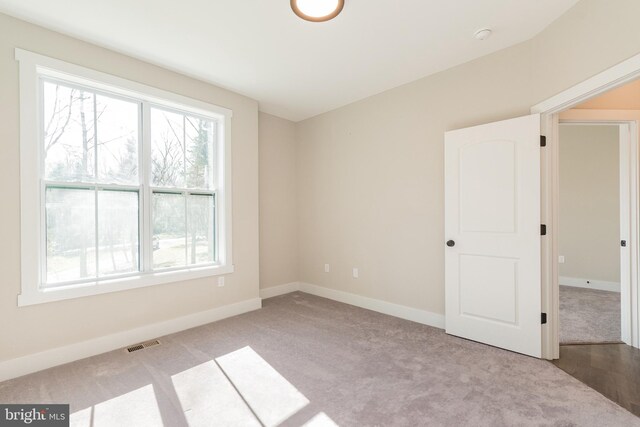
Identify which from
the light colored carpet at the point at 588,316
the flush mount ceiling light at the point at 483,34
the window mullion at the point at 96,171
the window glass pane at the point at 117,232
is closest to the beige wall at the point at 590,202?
the light colored carpet at the point at 588,316

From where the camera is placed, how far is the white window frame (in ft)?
7.52

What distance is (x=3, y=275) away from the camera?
2205 mm

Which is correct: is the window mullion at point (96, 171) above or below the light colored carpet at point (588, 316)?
above

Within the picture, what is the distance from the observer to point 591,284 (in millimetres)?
4707

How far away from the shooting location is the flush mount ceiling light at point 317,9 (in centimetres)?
206

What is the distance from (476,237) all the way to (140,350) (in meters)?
3.37

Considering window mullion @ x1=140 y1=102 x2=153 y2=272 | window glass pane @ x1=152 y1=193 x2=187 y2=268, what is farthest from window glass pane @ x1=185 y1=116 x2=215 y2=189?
window mullion @ x1=140 y1=102 x2=153 y2=272

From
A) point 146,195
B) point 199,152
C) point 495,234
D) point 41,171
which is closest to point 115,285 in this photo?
point 146,195

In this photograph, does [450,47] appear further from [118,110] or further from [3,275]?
[3,275]

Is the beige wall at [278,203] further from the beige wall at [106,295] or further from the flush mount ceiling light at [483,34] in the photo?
the flush mount ceiling light at [483,34]

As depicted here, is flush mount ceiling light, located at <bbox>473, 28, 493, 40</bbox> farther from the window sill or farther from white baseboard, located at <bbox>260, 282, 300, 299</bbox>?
white baseboard, located at <bbox>260, 282, 300, 299</bbox>

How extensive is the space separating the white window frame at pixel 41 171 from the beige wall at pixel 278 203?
1.10 metres

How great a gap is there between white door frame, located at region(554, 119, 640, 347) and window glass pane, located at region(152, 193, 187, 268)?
13.2ft

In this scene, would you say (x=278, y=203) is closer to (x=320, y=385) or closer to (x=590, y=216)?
(x=320, y=385)
